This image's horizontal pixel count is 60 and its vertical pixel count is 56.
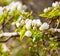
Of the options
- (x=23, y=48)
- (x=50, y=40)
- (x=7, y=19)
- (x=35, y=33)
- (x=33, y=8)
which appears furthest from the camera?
(x=33, y=8)

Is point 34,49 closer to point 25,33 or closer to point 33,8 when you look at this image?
point 25,33

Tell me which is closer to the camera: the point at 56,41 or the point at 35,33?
the point at 35,33

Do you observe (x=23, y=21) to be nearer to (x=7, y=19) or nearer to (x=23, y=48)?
(x=7, y=19)

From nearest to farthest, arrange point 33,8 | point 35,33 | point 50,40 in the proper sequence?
point 35,33, point 50,40, point 33,8

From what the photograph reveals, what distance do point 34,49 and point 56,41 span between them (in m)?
0.11

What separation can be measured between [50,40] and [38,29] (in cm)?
10

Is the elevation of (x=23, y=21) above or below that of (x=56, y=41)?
above

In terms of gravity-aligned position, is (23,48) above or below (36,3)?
below

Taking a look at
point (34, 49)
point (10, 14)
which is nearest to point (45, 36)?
point (34, 49)

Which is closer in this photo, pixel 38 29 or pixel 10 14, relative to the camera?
pixel 38 29

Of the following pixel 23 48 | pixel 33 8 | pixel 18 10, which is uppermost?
pixel 18 10

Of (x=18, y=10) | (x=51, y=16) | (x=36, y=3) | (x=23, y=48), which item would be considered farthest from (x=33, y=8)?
(x=51, y=16)

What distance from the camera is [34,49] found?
146cm

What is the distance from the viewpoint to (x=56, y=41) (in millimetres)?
1427
